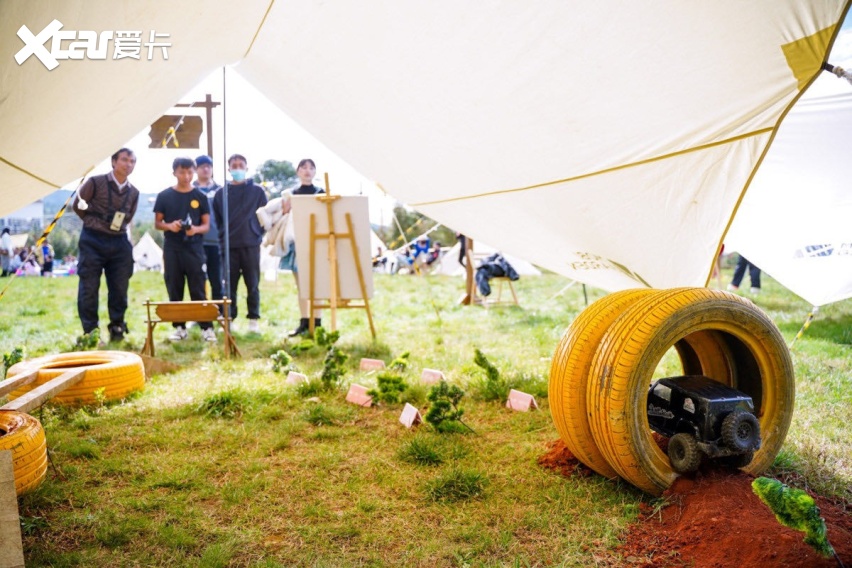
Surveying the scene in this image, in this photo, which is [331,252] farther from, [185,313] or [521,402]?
[521,402]

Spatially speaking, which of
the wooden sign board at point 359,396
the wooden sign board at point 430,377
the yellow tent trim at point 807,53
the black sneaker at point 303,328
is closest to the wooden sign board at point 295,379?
the wooden sign board at point 359,396

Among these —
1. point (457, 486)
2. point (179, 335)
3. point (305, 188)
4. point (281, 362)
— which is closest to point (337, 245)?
point (305, 188)

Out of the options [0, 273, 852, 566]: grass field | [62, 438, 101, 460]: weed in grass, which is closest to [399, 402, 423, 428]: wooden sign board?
[0, 273, 852, 566]: grass field

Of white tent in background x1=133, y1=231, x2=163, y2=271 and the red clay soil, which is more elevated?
white tent in background x1=133, y1=231, x2=163, y2=271

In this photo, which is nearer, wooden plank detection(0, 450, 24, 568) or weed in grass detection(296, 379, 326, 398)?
wooden plank detection(0, 450, 24, 568)

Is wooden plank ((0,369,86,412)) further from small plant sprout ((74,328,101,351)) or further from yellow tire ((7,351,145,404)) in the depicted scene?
small plant sprout ((74,328,101,351))

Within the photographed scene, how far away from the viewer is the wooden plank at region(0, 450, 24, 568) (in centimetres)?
184

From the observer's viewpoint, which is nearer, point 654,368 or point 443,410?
point 654,368

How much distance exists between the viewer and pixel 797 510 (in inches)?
68.6

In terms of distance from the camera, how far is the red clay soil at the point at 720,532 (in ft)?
6.62

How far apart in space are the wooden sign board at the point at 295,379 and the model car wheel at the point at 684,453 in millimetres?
2566

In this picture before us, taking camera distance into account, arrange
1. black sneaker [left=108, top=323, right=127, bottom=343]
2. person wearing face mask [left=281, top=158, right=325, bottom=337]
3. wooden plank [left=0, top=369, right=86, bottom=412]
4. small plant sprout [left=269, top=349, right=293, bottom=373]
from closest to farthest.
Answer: wooden plank [left=0, top=369, right=86, bottom=412], small plant sprout [left=269, top=349, right=293, bottom=373], black sneaker [left=108, top=323, right=127, bottom=343], person wearing face mask [left=281, top=158, right=325, bottom=337]

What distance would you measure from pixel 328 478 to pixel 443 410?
0.77 m

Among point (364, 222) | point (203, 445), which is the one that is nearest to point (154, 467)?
point (203, 445)
